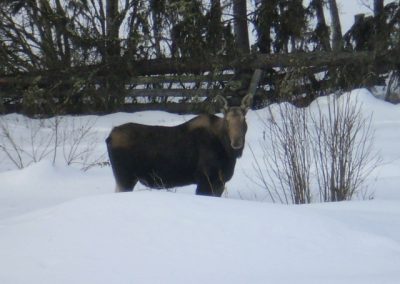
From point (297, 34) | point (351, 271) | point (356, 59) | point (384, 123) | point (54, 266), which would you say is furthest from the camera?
point (297, 34)

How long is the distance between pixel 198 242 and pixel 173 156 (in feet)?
14.0

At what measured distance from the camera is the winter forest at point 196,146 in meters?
5.41

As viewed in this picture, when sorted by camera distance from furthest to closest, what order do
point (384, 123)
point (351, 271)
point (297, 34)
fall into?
point (297, 34) < point (384, 123) < point (351, 271)

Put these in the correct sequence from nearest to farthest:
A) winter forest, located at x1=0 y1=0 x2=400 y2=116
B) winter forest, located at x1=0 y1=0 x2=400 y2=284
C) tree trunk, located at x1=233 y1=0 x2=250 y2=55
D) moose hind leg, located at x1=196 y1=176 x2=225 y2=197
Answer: winter forest, located at x1=0 y1=0 x2=400 y2=284 → moose hind leg, located at x1=196 y1=176 x2=225 y2=197 → winter forest, located at x1=0 y1=0 x2=400 y2=116 → tree trunk, located at x1=233 y1=0 x2=250 y2=55

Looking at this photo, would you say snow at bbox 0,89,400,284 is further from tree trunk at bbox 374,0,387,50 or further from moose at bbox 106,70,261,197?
tree trunk at bbox 374,0,387,50

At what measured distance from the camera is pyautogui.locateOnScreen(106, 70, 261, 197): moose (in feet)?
31.9

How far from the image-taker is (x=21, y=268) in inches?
213

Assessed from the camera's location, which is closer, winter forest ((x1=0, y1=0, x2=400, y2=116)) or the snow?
the snow

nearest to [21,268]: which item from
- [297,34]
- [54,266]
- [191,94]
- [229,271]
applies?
[54,266]

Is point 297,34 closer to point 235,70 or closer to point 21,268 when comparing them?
point 235,70

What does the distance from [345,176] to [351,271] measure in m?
3.81

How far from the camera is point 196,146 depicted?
9.87 meters

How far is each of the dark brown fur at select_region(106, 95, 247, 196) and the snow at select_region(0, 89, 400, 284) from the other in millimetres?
2701

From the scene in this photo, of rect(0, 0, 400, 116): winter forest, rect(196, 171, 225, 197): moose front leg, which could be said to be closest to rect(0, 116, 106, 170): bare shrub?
rect(0, 0, 400, 116): winter forest
